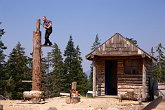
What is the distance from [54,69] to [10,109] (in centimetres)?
6172

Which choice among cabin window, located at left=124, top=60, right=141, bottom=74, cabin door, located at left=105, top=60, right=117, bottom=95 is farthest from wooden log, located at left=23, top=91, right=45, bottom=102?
cabin door, located at left=105, top=60, right=117, bottom=95

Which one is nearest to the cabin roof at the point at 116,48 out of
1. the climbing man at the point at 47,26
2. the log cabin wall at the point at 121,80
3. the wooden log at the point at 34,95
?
the log cabin wall at the point at 121,80

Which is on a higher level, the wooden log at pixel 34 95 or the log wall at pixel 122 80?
the log wall at pixel 122 80

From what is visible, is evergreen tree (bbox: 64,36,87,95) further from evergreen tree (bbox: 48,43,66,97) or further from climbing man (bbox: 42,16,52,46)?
climbing man (bbox: 42,16,52,46)

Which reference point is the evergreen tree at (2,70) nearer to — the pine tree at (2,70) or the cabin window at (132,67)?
the pine tree at (2,70)

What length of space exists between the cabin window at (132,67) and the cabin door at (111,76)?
8.93ft

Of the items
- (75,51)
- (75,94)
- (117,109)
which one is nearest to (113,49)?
(75,94)

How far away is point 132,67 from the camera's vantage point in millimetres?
24391

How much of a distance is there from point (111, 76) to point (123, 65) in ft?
13.5

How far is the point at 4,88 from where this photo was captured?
57.1m

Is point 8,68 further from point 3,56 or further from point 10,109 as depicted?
point 10,109

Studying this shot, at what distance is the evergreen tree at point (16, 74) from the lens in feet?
177

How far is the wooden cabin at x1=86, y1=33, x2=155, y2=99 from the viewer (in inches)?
923

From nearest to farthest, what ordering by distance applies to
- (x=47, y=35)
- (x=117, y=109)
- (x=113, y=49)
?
(x=117, y=109) → (x=47, y=35) → (x=113, y=49)
